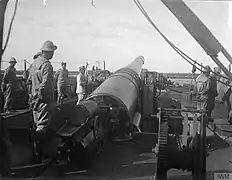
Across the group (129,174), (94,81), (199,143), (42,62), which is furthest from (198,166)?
(94,81)

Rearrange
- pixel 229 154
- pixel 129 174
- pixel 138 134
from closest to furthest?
pixel 129 174 → pixel 229 154 → pixel 138 134

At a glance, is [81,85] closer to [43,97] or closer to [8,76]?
[8,76]

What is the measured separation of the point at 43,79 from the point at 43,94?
138mm

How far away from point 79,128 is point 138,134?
1.18m

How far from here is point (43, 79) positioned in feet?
10.1

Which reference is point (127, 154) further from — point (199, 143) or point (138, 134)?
point (199, 143)

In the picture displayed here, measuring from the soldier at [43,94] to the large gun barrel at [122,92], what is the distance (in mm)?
729

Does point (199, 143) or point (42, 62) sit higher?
point (42, 62)

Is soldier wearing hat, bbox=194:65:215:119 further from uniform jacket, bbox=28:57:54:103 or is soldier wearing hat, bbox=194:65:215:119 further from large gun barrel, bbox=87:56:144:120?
uniform jacket, bbox=28:57:54:103

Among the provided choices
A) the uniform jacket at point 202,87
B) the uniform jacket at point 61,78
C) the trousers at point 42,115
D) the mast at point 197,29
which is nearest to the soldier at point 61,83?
the uniform jacket at point 61,78

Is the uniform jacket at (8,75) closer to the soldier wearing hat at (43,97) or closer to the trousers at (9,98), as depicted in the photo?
the soldier wearing hat at (43,97)

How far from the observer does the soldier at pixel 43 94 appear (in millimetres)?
3076

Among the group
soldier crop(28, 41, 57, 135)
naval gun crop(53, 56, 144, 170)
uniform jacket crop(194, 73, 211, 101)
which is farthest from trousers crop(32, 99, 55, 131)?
uniform jacket crop(194, 73, 211, 101)

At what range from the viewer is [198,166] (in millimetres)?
2580
